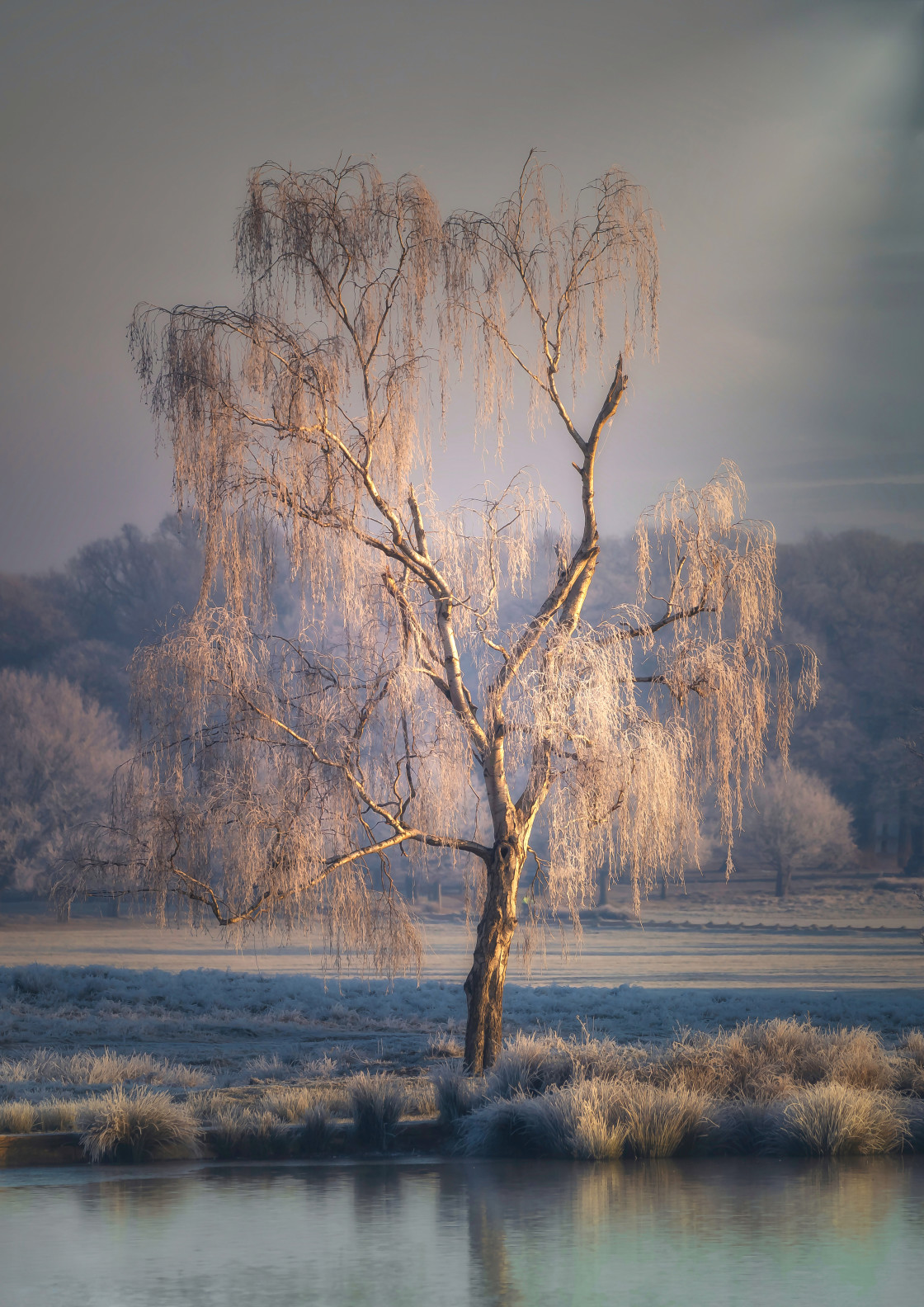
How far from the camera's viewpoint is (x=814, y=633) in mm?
70188

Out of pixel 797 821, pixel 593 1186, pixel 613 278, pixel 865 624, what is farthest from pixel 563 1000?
pixel 865 624

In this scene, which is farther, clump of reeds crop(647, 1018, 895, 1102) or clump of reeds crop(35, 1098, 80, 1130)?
clump of reeds crop(647, 1018, 895, 1102)

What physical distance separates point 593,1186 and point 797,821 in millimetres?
53375

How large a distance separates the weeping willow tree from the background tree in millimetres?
41002

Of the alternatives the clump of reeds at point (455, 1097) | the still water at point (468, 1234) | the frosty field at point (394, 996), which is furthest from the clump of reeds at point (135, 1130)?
the frosty field at point (394, 996)

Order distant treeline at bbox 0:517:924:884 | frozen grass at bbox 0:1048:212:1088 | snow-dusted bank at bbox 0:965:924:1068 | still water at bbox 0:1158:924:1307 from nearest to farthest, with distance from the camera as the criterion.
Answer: still water at bbox 0:1158:924:1307, frozen grass at bbox 0:1048:212:1088, snow-dusted bank at bbox 0:965:924:1068, distant treeline at bbox 0:517:924:884

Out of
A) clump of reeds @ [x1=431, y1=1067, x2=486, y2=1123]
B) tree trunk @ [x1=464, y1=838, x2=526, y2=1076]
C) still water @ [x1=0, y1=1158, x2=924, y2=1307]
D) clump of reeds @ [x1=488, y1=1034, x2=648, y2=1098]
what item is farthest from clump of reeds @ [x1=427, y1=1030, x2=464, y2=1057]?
still water @ [x1=0, y1=1158, x2=924, y2=1307]

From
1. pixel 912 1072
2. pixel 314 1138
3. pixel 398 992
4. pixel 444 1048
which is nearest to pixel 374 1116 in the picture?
pixel 314 1138

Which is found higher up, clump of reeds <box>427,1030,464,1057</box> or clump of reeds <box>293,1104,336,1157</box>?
clump of reeds <box>293,1104,336,1157</box>

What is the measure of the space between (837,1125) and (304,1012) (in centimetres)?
1486

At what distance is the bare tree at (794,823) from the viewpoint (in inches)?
2363

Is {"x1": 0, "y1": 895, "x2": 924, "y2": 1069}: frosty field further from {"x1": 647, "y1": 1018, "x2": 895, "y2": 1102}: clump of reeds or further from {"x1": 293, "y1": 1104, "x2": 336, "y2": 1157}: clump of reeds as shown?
{"x1": 647, "y1": 1018, "x2": 895, "y2": 1102}: clump of reeds

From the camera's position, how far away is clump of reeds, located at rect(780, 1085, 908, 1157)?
995 centimetres

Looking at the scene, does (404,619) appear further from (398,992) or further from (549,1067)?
(398,992)
